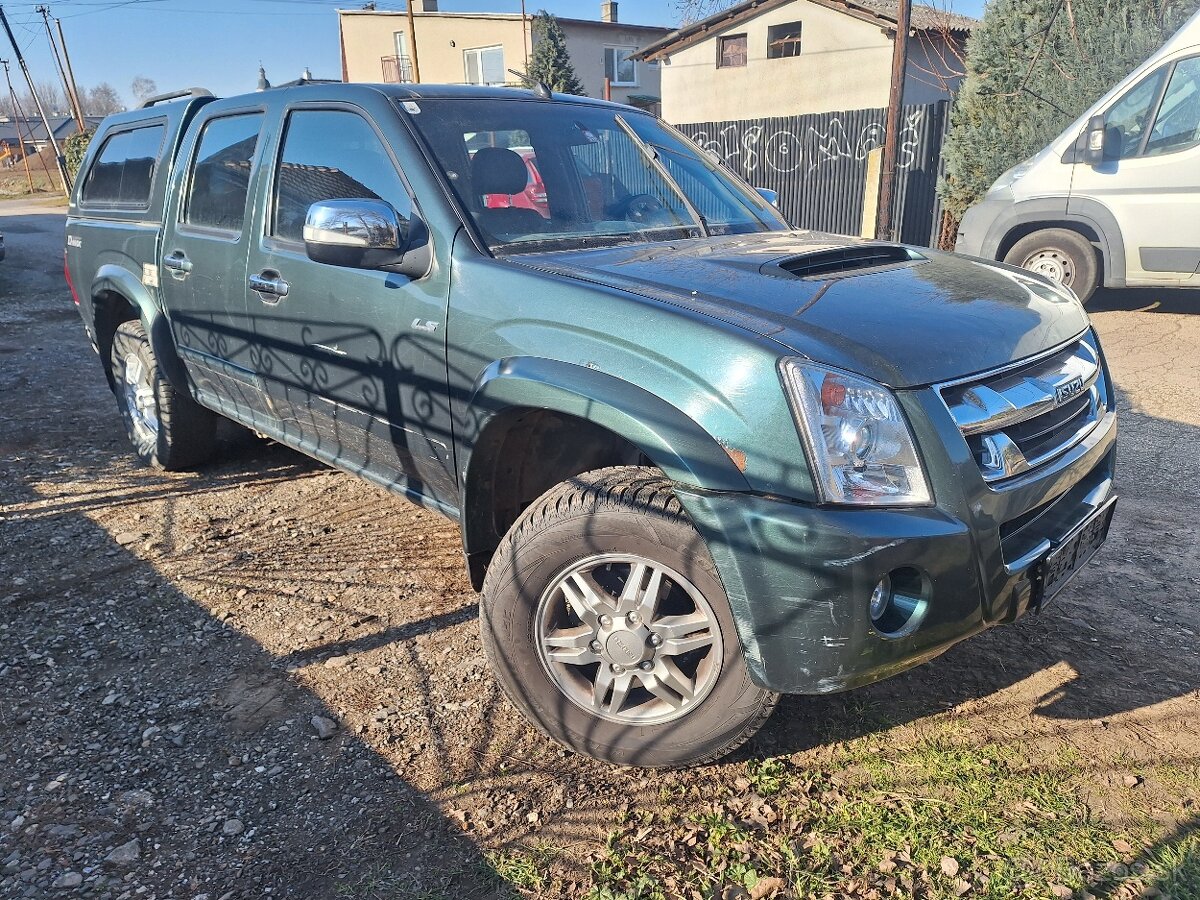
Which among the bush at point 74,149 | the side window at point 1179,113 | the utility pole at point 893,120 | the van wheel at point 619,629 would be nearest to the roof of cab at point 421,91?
the van wheel at point 619,629

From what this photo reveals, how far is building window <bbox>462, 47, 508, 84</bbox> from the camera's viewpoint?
30156 mm

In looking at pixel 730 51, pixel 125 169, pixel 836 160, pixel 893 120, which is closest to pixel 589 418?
pixel 125 169

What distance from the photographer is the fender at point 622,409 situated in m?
2.14

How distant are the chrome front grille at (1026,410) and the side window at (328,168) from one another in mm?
1905

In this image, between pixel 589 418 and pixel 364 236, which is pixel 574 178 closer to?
pixel 364 236

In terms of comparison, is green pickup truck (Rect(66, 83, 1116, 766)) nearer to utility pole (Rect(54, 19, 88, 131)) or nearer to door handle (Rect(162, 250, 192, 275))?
door handle (Rect(162, 250, 192, 275))

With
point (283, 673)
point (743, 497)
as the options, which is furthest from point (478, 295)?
point (283, 673)

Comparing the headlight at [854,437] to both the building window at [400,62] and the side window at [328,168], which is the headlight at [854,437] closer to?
the side window at [328,168]

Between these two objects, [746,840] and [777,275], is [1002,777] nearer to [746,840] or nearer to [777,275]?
[746,840]

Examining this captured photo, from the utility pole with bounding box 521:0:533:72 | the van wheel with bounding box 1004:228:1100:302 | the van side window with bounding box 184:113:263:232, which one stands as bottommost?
the van wheel with bounding box 1004:228:1100:302

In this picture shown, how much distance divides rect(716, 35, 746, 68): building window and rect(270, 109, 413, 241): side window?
71.0 feet

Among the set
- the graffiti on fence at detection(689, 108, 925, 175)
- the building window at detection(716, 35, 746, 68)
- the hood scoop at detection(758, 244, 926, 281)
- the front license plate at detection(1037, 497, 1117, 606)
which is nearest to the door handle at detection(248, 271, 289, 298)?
the hood scoop at detection(758, 244, 926, 281)

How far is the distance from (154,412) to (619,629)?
3712 millimetres

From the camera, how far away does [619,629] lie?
7.95 feet
